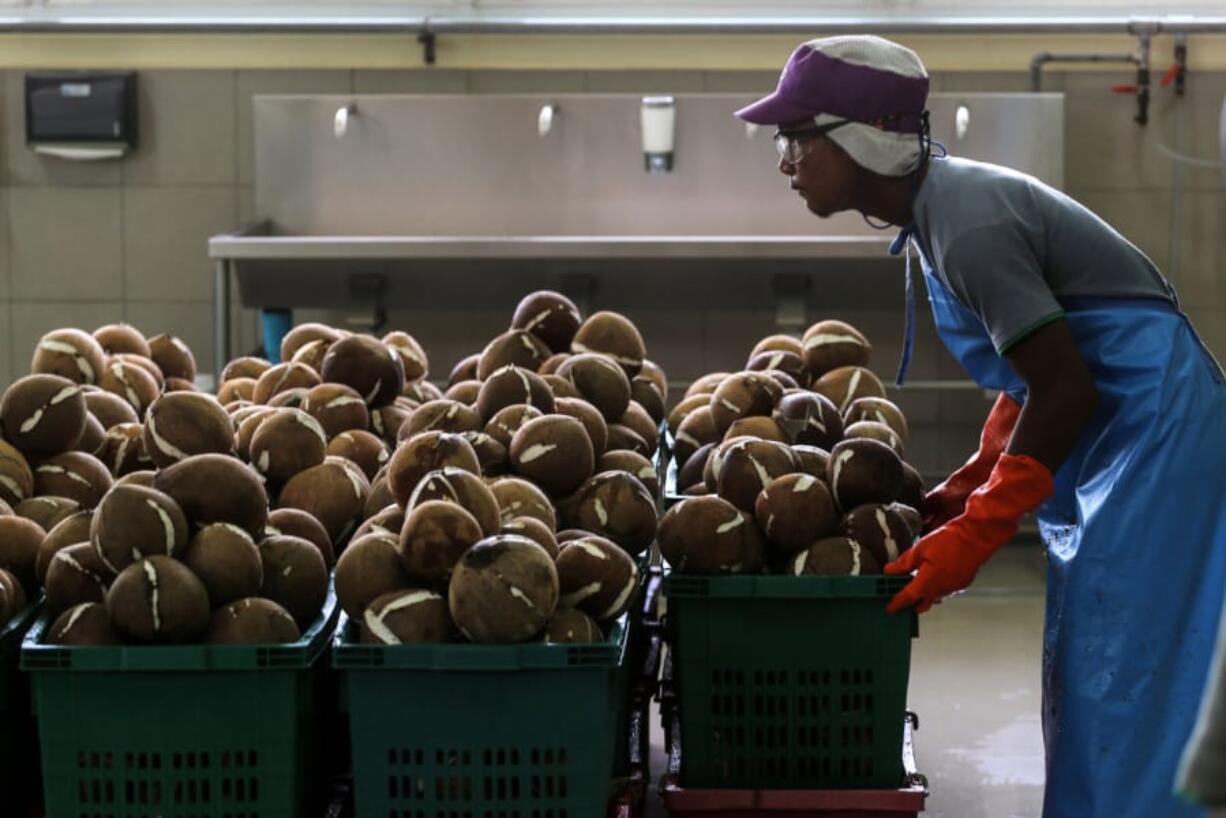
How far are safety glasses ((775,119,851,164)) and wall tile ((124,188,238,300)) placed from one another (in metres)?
3.71

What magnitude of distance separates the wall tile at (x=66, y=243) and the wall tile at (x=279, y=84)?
495mm

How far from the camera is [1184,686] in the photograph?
2.56 meters

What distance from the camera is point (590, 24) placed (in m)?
5.83

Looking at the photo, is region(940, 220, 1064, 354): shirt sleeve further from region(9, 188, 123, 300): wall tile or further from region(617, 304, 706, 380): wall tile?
region(9, 188, 123, 300): wall tile

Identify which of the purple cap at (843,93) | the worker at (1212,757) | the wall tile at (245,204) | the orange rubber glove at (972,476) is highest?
the purple cap at (843,93)

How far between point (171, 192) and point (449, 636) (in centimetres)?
401

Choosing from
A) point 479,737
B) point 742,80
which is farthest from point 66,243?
point 479,737

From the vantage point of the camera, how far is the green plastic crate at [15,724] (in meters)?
2.51

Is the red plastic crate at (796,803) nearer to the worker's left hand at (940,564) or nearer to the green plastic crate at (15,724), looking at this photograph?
the worker's left hand at (940,564)

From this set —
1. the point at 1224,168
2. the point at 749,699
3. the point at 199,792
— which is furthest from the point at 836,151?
the point at 1224,168

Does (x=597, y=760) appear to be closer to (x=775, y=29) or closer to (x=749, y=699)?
→ (x=749, y=699)

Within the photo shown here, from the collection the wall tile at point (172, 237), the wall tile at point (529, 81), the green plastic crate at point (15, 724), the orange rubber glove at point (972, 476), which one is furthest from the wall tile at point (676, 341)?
the green plastic crate at point (15, 724)

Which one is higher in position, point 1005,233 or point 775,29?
point 775,29

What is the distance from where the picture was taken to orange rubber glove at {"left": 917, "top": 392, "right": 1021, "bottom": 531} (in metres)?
2.95
